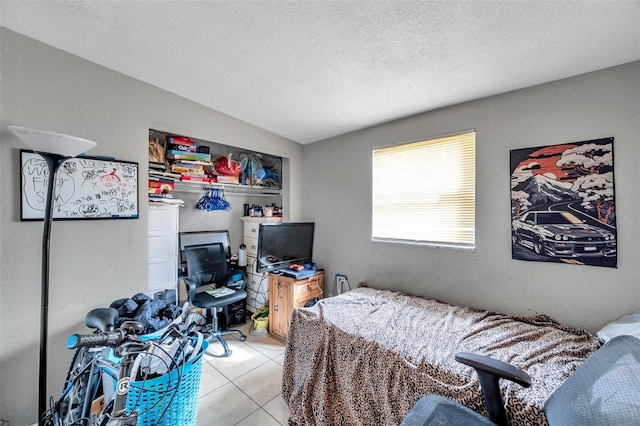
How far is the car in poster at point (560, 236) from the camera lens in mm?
1601

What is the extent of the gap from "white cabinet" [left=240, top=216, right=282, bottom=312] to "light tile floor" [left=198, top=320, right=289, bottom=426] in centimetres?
60

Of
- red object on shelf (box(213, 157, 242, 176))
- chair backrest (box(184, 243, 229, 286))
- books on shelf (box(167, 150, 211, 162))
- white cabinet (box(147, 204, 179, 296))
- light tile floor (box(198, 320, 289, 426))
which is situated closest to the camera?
light tile floor (box(198, 320, 289, 426))

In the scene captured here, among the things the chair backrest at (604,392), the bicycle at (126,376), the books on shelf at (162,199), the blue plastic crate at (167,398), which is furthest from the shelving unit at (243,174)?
the chair backrest at (604,392)

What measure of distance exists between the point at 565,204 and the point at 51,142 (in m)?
3.14

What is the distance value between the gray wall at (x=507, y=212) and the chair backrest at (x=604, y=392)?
846mm

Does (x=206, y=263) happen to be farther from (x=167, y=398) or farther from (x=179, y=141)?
(x=167, y=398)

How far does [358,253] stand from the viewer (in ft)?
9.32

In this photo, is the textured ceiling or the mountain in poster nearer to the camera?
the textured ceiling

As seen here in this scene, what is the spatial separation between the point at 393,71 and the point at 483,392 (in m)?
1.95

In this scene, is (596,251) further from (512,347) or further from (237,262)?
(237,262)

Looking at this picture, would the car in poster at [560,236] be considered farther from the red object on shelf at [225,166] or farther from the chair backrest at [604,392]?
the red object on shelf at [225,166]

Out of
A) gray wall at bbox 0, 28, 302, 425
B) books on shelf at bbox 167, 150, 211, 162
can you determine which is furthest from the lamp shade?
books on shelf at bbox 167, 150, 211, 162

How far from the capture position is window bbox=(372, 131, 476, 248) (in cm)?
215

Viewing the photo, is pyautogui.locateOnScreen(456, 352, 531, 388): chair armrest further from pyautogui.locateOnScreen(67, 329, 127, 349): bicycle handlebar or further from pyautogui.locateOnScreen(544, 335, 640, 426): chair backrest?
pyautogui.locateOnScreen(67, 329, 127, 349): bicycle handlebar
